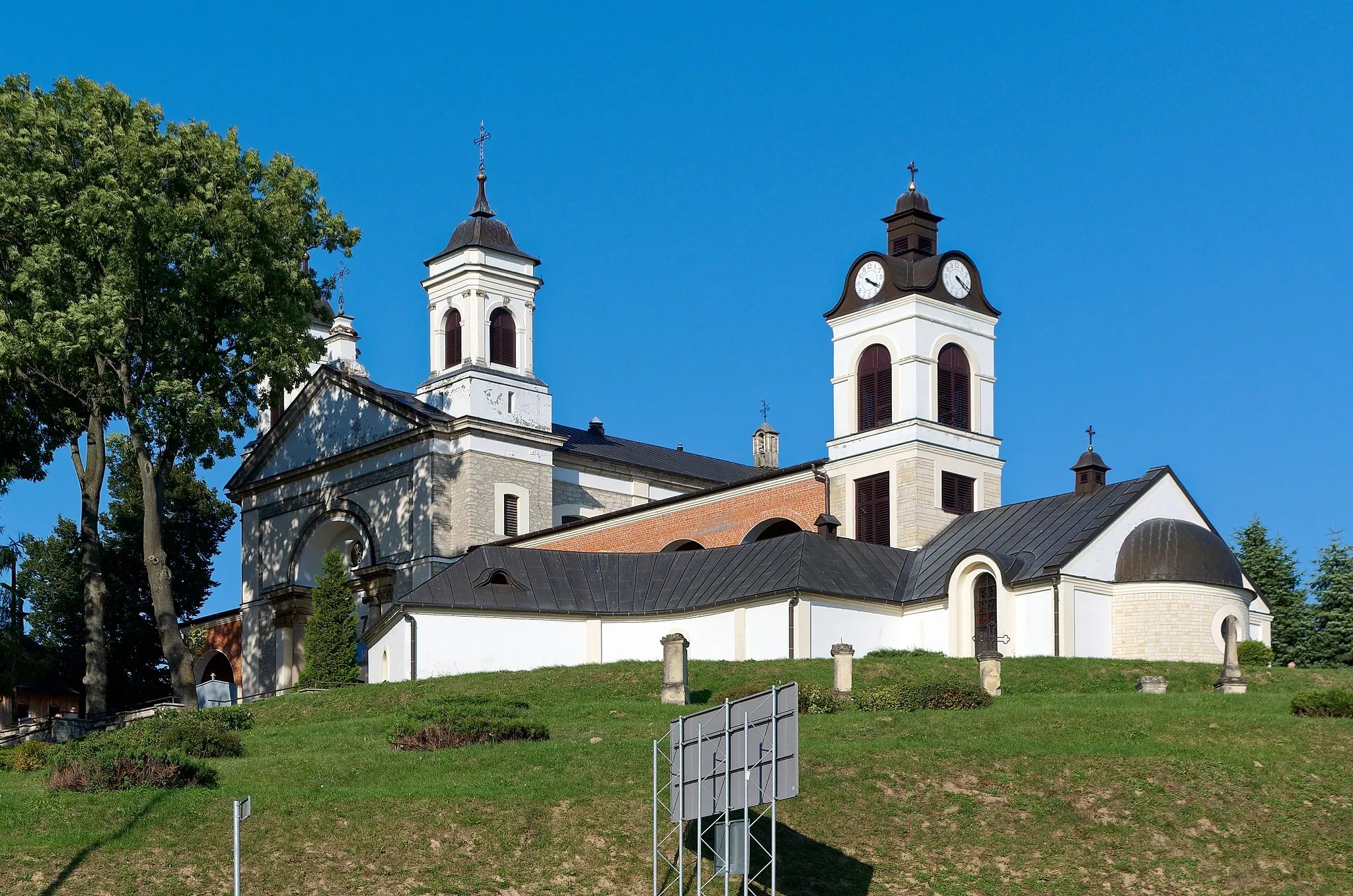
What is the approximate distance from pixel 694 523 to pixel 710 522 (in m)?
0.54

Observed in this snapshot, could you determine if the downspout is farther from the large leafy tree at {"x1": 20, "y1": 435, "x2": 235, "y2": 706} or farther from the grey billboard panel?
the grey billboard panel

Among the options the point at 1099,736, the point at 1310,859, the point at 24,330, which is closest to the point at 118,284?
the point at 24,330

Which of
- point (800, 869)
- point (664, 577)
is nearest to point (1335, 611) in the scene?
point (664, 577)

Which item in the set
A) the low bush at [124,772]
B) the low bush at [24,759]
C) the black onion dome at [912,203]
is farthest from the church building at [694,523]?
the low bush at [124,772]

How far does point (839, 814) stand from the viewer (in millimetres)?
29453

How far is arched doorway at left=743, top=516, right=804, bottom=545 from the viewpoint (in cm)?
5797

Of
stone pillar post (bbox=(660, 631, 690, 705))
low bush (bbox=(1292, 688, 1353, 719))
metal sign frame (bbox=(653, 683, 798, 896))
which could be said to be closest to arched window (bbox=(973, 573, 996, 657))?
stone pillar post (bbox=(660, 631, 690, 705))

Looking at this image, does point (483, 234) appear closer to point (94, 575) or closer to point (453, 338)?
point (453, 338)

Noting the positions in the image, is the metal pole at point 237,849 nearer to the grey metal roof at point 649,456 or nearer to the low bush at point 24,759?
the low bush at point 24,759

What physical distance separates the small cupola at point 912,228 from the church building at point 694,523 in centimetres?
7

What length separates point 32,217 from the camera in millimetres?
44750

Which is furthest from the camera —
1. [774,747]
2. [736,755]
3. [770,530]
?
[770,530]

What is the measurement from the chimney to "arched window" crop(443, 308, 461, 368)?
20.2 m

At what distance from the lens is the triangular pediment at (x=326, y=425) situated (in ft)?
209
